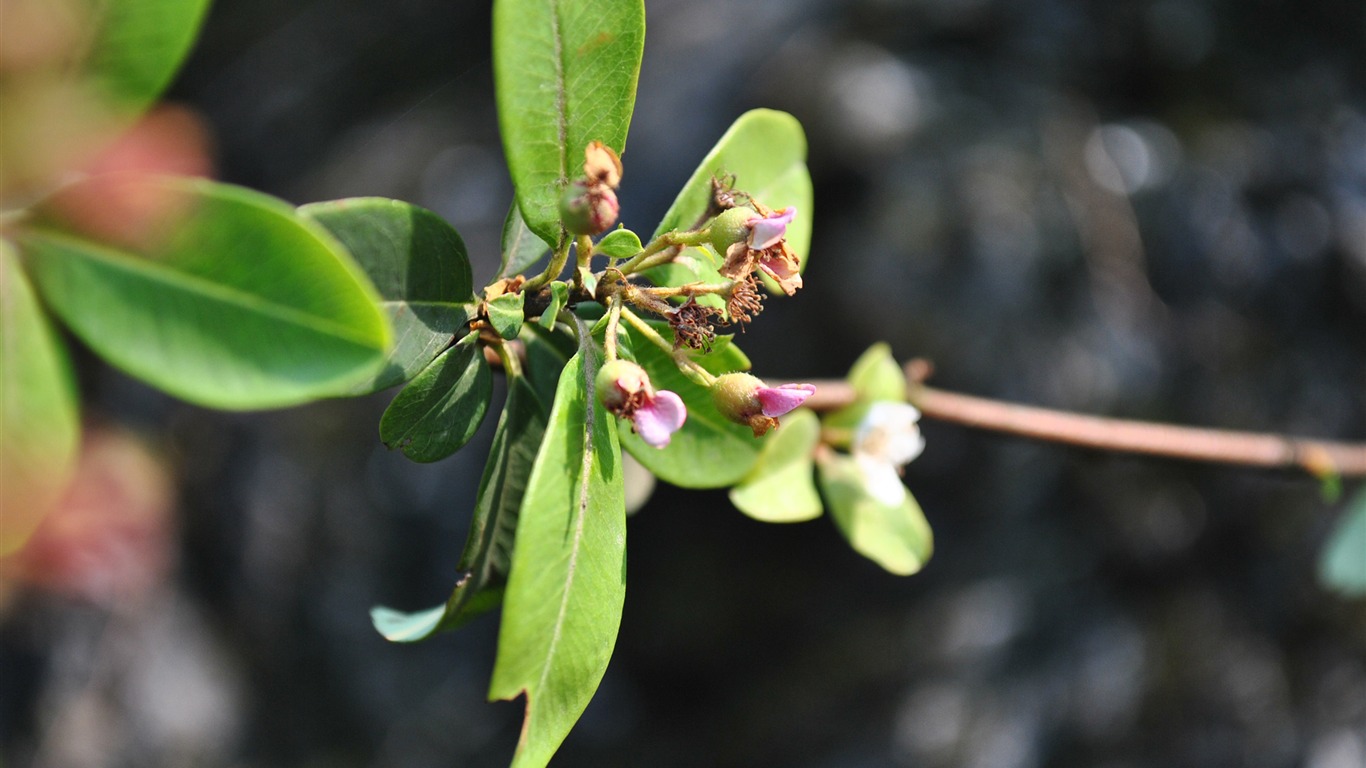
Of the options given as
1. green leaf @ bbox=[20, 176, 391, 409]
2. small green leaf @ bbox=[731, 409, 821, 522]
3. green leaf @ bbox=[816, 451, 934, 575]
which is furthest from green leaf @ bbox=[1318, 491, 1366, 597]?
green leaf @ bbox=[20, 176, 391, 409]

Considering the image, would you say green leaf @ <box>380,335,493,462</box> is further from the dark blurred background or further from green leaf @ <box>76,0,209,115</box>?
the dark blurred background

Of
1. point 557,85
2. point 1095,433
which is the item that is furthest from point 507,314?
point 1095,433

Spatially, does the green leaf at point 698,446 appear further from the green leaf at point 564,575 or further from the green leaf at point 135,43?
the green leaf at point 135,43

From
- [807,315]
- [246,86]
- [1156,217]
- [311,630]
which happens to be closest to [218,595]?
[311,630]

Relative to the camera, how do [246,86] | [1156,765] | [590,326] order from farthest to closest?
[246,86], [1156,765], [590,326]

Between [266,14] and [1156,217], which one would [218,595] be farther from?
[1156,217]

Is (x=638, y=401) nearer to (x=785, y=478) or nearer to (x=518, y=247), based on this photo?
(x=518, y=247)
